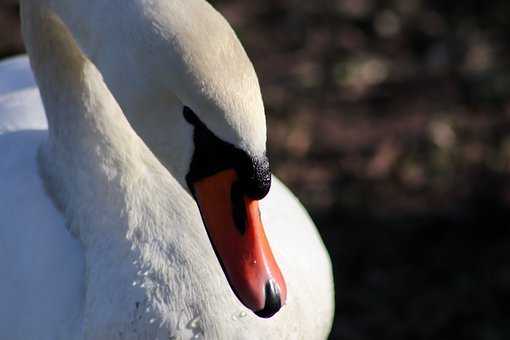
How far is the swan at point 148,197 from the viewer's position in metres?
1.91

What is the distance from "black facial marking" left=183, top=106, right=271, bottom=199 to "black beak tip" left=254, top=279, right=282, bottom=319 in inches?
6.6

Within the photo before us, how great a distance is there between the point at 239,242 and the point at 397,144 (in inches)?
87.0

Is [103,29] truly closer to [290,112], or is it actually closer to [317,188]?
[317,188]

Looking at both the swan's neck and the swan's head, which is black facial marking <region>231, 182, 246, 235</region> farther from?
the swan's neck

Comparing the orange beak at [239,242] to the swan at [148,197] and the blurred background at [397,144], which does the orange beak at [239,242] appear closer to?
the swan at [148,197]

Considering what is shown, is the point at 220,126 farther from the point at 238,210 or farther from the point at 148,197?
the point at 148,197

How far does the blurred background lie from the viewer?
3.59 meters

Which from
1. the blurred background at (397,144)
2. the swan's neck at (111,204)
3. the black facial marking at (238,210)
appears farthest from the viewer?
the blurred background at (397,144)

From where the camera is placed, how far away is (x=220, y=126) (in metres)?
1.87

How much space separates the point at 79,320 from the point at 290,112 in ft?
7.25

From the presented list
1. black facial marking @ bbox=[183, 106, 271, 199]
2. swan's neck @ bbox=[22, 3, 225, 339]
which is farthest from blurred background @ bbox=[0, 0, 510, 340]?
black facial marking @ bbox=[183, 106, 271, 199]

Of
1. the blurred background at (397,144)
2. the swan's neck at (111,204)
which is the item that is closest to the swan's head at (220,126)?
the swan's neck at (111,204)

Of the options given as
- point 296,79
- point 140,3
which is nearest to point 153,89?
point 140,3

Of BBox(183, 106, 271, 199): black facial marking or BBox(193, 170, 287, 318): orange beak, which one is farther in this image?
BBox(193, 170, 287, 318): orange beak
